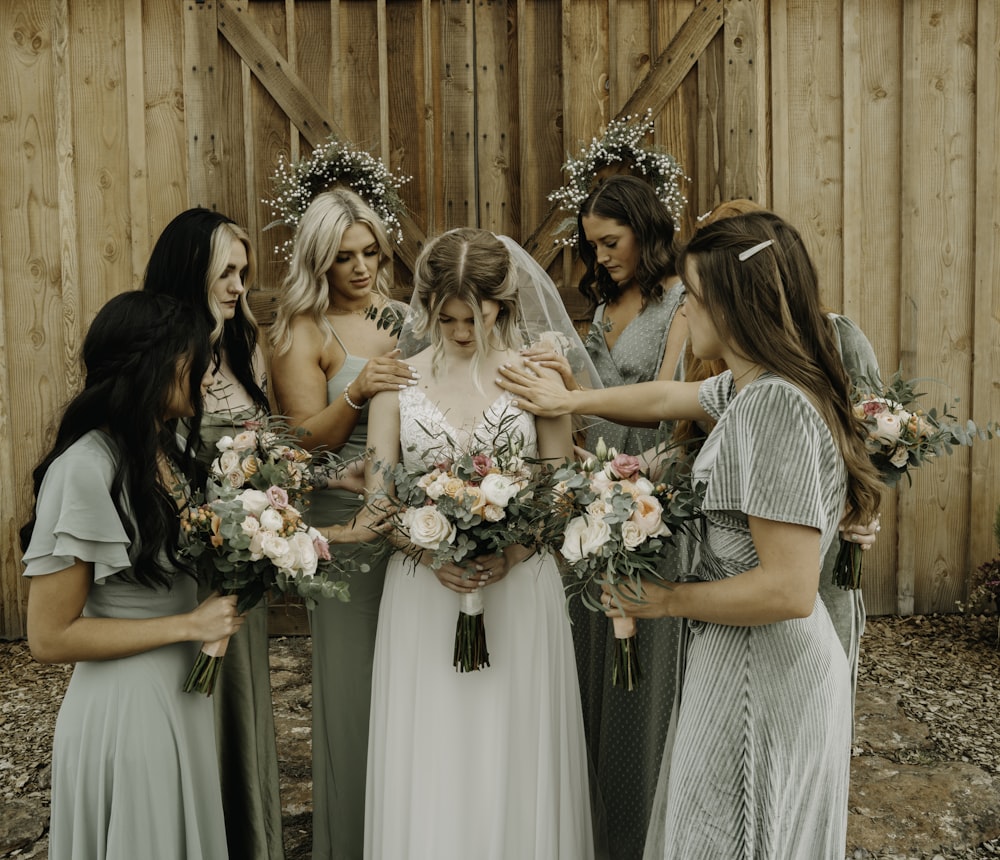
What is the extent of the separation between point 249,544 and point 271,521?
72 millimetres

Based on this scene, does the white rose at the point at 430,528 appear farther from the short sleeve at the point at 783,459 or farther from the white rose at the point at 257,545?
the short sleeve at the point at 783,459

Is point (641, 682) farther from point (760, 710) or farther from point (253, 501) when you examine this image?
point (253, 501)

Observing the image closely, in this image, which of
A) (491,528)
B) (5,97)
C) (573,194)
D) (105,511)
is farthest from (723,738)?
(5,97)

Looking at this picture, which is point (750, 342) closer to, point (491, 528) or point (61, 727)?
point (491, 528)

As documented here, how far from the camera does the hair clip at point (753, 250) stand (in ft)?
6.82

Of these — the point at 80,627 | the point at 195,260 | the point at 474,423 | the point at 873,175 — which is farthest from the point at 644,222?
the point at 873,175

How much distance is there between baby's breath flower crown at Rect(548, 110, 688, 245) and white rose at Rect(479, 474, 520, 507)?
3.02 m

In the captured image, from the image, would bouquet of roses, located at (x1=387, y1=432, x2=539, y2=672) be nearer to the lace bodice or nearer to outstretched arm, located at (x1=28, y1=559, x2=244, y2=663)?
the lace bodice

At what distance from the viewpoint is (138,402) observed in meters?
2.27

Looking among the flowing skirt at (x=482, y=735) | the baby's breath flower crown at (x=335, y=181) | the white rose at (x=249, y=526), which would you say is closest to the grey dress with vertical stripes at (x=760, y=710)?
the flowing skirt at (x=482, y=735)

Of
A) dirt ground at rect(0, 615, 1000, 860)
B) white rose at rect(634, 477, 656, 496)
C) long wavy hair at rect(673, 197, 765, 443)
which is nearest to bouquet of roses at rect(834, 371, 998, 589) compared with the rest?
long wavy hair at rect(673, 197, 765, 443)

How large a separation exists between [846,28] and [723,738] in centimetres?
518

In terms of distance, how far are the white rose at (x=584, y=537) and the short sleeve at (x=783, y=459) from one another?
307 mm

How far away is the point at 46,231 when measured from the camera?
591 cm
